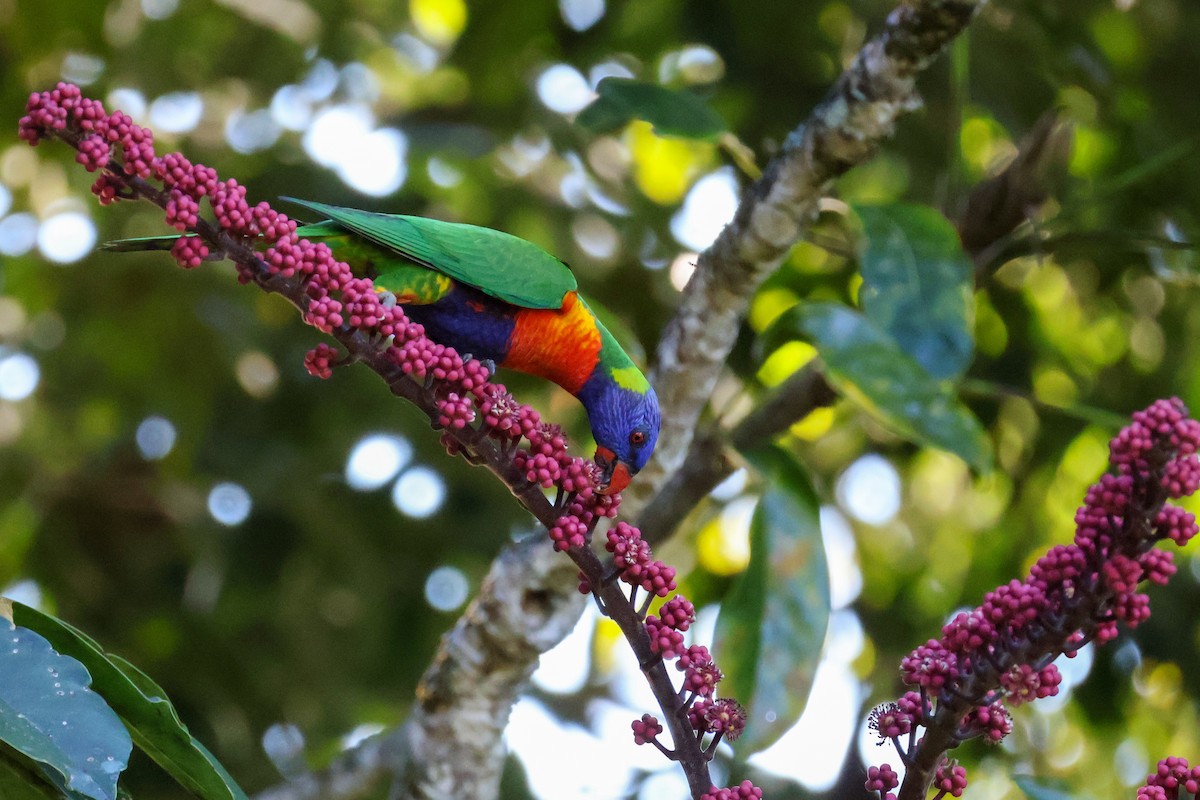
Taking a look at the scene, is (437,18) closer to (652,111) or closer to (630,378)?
(652,111)

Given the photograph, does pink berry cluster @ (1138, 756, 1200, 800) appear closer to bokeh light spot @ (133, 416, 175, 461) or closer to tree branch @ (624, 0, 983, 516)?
tree branch @ (624, 0, 983, 516)

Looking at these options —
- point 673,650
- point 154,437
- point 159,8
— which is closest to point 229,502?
point 154,437

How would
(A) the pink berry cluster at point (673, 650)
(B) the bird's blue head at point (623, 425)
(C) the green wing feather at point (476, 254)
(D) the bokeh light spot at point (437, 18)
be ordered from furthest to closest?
(D) the bokeh light spot at point (437, 18) → (B) the bird's blue head at point (623, 425) → (C) the green wing feather at point (476, 254) → (A) the pink berry cluster at point (673, 650)

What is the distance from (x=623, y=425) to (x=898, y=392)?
672 millimetres

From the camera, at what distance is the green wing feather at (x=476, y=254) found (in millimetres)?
2527

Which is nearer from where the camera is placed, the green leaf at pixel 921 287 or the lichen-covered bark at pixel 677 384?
the lichen-covered bark at pixel 677 384

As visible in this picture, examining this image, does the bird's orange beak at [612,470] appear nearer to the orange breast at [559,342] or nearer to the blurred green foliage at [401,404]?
the orange breast at [559,342]

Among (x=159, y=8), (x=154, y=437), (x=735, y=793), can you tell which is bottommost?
(x=735, y=793)

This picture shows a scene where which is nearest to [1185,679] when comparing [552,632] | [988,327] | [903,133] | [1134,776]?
[1134,776]

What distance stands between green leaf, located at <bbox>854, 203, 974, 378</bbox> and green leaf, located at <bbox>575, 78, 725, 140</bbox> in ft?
1.73

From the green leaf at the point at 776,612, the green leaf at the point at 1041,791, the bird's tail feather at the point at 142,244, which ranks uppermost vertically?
the green leaf at the point at 776,612

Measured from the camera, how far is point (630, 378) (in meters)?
3.00

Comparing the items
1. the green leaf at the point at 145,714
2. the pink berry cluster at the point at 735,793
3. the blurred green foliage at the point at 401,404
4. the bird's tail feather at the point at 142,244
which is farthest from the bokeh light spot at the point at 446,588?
the pink berry cluster at the point at 735,793

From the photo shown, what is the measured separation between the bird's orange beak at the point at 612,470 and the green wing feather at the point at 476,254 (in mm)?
412
